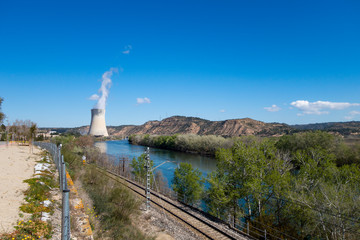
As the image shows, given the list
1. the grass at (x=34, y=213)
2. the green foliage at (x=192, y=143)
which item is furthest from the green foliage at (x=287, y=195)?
the green foliage at (x=192, y=143)

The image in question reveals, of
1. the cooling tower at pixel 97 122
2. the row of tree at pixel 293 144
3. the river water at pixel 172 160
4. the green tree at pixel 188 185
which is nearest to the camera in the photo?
the green tree at pixel 188 185

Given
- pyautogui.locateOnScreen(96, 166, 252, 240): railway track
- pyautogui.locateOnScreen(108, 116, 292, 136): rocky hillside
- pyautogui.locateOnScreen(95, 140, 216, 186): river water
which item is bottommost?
pyautogui.locateOnScreen(95, 140, 216, 186): river water

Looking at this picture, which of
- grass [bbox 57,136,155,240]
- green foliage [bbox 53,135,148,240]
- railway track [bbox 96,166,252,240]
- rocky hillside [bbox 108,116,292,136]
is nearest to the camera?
grass [bbox 57,136,155,240]

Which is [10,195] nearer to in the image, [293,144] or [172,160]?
[172,160]

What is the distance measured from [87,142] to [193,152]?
96.3ft

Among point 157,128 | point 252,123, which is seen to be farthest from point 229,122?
point 157,128

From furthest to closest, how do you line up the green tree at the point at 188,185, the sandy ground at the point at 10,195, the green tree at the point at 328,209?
the green tree at the point at 188,185 → the green tree at the point at 328,209 → the sandy ground at the point at 10,195

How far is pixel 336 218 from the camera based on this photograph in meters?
13.2

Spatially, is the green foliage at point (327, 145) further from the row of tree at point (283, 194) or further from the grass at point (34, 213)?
the grass at point (34, 213)

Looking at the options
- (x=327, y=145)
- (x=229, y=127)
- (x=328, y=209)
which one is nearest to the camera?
(x=328, y=209)

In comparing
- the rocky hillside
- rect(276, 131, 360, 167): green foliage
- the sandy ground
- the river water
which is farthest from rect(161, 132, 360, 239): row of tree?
the rocky hillside

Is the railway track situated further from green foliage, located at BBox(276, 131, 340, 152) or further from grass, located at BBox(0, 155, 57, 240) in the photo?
green foliage, located at BBox(276, 131, 340, 152)

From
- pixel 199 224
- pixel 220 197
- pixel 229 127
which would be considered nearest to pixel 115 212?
pixel 199 224

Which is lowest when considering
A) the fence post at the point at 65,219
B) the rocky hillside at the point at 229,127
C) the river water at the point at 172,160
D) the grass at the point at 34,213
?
the river water at the point at 172,160
